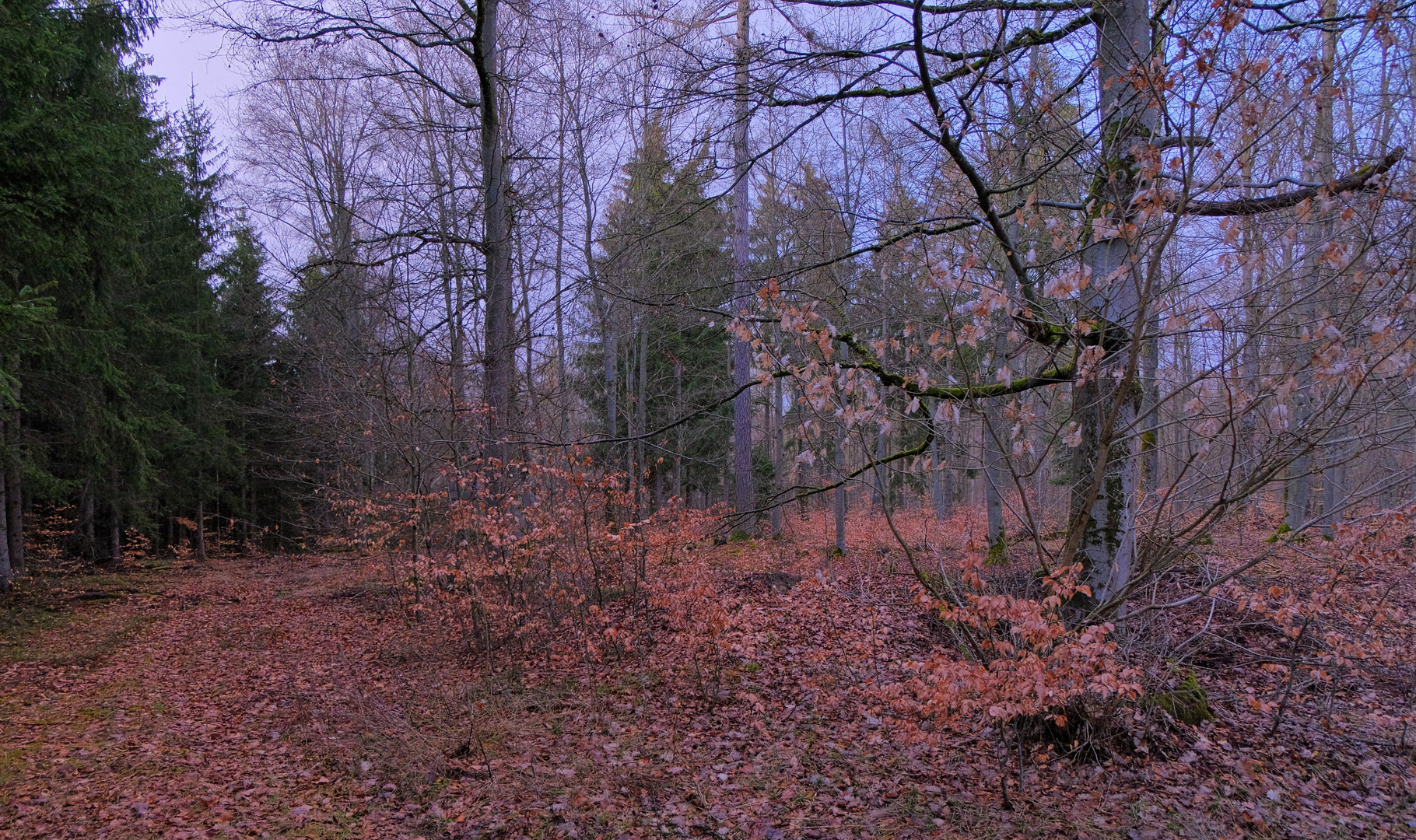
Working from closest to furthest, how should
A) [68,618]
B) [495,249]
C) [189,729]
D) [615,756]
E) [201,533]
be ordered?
1. [615,756]
2. [189,729]
3. [495,249]
4. [68,618]
5. [201,533]

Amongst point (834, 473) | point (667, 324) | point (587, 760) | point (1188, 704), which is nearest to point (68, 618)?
point (667, 324)

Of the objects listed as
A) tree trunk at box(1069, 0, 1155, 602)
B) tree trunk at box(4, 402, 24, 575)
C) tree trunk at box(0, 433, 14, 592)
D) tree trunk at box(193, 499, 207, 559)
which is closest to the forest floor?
tree trunk at box(1069, 0, 1155, 602)

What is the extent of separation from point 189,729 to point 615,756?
153 inches

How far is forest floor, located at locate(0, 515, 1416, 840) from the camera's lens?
418 centimetres

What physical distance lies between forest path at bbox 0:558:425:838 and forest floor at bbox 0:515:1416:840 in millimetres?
27

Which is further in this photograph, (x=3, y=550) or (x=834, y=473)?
(x=3, y=550)

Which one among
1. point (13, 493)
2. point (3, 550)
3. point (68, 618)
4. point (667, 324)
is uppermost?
point (667, 324)

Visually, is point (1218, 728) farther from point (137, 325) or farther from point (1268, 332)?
point (137, 325)

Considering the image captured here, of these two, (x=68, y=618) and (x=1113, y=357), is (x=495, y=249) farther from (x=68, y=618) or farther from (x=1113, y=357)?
(x=68, y=618)

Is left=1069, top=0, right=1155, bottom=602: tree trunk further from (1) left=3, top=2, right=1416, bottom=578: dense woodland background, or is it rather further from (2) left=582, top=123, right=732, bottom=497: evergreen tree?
(2) left=582, top=123, right=732, bottom=497: evergreen tree

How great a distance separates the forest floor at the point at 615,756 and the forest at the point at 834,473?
0.14 ft

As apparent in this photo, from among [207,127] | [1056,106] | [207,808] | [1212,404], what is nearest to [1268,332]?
[1212,404]

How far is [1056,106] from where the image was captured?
4625 millimetres

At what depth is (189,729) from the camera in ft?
20.1
